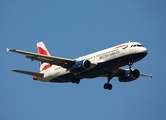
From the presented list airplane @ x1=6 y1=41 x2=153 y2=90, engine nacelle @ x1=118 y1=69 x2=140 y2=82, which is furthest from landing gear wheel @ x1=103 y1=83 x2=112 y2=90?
engine nacelle @ x1=118 y1=69 x2=140 y2=82

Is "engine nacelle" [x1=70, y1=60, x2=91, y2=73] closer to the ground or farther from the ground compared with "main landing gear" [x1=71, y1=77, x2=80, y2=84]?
farther from the ground

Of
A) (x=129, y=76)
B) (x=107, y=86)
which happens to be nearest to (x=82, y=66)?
(x=129, y=76)

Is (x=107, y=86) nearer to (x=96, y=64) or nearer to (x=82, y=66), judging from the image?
(x=96, y=64)

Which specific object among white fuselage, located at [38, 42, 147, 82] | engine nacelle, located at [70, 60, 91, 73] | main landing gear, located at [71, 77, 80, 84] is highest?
white fuselage, located at [38, 42, 147, 82]

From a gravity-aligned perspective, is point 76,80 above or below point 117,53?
below

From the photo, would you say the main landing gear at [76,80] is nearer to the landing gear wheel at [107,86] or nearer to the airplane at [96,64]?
the airplane at [96,64]

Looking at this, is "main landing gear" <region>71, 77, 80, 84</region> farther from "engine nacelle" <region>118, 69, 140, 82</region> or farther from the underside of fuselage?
"engine nacelle" <region>118, 69, 140, 82</region>

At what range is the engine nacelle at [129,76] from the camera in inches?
2635

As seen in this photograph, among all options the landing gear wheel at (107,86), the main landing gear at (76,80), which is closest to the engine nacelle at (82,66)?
the main landing gear at (76,80)

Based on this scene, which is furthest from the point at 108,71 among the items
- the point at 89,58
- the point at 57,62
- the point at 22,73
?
the point at 22,73

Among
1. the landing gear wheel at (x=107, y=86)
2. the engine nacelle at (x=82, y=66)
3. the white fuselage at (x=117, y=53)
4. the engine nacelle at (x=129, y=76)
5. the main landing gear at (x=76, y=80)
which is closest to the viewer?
the white fuselage at (x=117, y=53)

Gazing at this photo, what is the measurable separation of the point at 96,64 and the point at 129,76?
280 inches

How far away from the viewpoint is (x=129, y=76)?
224ft

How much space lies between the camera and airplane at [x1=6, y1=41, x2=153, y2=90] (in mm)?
62438
